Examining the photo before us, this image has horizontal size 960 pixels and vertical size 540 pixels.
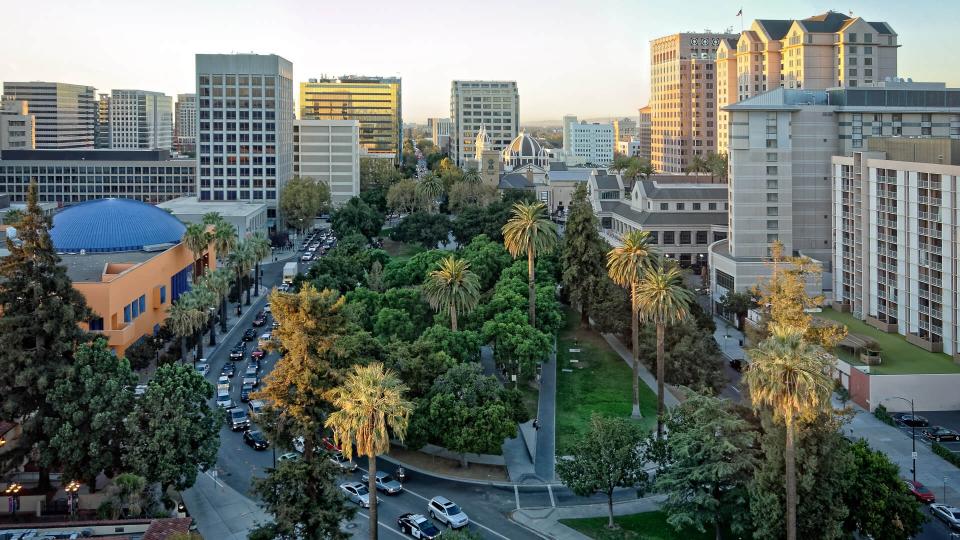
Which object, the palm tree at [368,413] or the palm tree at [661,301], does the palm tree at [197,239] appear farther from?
the palm tree at [368,413]

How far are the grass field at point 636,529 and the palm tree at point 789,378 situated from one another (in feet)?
35.2

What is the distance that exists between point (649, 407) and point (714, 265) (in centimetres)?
4163

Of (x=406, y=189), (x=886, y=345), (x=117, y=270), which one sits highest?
(x=406, y=189)

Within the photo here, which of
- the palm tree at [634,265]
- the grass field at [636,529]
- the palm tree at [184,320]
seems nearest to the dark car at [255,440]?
the palm tree at [184,320]

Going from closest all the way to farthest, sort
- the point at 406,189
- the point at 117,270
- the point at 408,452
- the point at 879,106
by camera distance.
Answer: the point at 408,452 → the point at 117,270 → the point at 879,106 → the point at 406,189

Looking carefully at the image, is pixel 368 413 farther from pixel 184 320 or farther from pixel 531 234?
pixel 531 234

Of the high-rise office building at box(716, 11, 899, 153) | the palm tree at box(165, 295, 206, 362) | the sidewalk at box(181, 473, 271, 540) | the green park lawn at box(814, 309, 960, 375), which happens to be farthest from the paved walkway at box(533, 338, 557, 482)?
the high-rise office building at box(716, 11, 899, 153)

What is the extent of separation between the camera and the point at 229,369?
270 feet

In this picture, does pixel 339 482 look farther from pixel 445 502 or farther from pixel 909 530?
pixel 909 530

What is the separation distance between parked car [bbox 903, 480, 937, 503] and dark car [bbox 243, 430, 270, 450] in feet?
139

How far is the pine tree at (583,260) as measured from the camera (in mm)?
91188

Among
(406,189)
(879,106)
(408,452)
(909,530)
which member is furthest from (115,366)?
(406,189)

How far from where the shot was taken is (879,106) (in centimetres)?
10438

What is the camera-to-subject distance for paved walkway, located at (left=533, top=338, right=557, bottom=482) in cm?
6153
